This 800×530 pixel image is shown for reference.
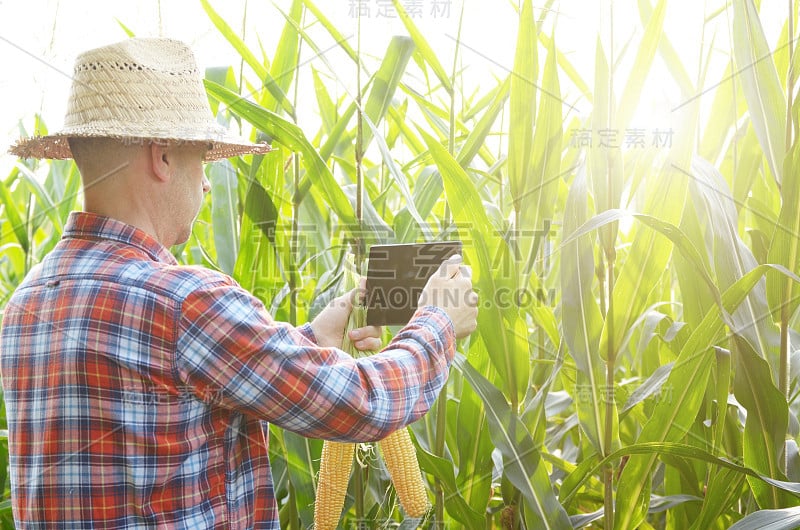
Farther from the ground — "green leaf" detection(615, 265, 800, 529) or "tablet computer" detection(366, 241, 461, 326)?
"tablet computer" detection(366, 241, 461, 326)

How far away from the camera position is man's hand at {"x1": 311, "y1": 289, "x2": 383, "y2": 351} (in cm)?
96

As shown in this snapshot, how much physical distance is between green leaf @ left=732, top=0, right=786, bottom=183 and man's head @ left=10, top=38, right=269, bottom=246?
0.71m

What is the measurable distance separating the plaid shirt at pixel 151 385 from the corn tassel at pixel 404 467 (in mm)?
160

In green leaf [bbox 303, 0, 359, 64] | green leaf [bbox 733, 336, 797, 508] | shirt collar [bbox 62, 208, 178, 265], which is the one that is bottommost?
green leaf [bbox 733, 336, 797, 508]

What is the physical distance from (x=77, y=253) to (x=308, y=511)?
734 mm

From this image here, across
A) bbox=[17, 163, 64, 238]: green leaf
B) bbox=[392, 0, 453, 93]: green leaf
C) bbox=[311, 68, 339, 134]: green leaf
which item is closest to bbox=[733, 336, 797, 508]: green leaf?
bbox=[392, 0, 453, 93]: green leaf

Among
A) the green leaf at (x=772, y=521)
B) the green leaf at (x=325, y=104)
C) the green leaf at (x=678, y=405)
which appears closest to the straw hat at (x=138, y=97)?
the green leaf at (x=325, y=104)

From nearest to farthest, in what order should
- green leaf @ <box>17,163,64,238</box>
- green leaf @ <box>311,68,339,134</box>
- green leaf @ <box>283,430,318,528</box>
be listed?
green leaf @ <box>283,430,318,528</box> < green leaf @ <box>311,68,339,134</box> < green leaf @ <box>17,163,64,238</box>

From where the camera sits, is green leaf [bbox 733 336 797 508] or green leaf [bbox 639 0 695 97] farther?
green leaf [bbox 639 0 695 97]

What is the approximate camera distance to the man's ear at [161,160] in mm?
785

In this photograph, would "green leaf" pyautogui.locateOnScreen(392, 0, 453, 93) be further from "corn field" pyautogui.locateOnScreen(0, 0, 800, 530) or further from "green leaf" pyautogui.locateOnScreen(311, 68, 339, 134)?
"green leaf" pyautogui.locateOnScreen(311, 68, 339, 134)

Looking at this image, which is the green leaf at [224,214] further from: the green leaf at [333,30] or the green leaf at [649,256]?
the green leaf at [649,256]

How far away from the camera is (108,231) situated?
78 cm

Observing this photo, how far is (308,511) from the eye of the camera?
1298 millimetres
